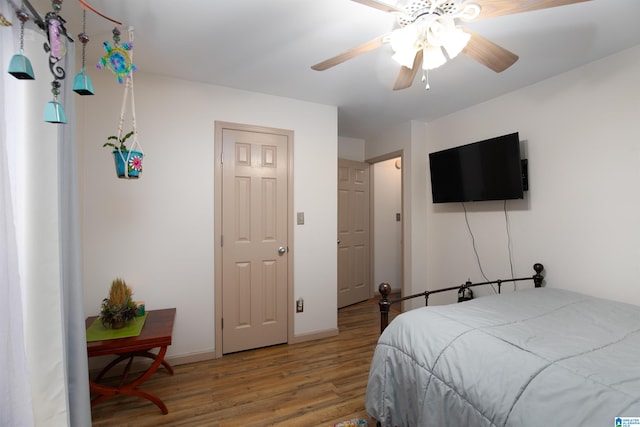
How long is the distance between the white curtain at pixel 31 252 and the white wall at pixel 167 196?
1.07m

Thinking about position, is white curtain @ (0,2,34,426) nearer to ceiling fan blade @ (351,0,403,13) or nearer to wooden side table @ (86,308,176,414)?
wooden side table @ (86,308,176,414)

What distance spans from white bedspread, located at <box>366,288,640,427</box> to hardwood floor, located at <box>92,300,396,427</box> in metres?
0.51

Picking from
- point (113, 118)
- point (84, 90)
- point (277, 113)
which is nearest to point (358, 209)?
point (277, 113)

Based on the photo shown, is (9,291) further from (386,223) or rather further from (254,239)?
(386,223)

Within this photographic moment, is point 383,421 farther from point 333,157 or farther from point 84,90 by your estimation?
point 333,157

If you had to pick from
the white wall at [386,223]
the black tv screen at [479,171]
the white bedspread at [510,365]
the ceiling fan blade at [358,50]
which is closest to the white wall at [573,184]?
the black tv screen at [479,171]

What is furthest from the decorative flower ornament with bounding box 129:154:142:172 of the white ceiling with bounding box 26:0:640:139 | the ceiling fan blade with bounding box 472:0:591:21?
the ceiling fan blade with bounding box 472:0:591:21

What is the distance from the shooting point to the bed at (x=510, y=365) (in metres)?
0.97

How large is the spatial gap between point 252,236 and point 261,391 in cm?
131

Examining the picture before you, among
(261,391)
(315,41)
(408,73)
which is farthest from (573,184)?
(261,391)

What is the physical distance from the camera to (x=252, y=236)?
9.10 feet

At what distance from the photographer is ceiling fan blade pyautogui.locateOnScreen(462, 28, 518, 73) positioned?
1387mm

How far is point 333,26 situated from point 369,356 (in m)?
2.73

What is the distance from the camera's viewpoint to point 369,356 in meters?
2.69
